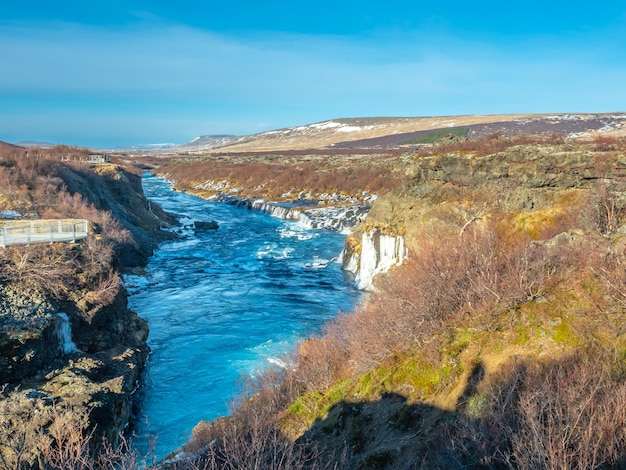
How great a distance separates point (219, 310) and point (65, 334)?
9562 millimetres

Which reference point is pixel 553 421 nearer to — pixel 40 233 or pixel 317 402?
pixel 317 402

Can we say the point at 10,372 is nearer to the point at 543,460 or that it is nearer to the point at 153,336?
A: the point at 153,336

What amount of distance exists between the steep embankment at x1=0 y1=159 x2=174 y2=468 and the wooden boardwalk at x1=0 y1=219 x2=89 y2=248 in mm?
441

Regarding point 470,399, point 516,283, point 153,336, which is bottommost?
point 153,336

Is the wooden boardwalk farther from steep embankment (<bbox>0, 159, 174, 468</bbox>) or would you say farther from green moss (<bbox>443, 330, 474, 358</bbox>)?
green moss (<bbox>443, 330, 474, 358</bbox>)

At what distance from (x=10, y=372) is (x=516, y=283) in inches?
550

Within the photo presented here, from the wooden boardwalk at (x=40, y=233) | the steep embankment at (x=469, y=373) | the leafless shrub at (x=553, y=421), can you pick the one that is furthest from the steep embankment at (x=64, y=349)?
the leafless shrub at (x=553, y=421)

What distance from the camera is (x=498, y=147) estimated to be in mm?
24578

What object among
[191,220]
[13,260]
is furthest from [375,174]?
[13,260]

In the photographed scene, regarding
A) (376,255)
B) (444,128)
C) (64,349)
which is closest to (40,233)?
(64,349)

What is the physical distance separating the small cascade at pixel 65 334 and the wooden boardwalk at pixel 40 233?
16.4 feet

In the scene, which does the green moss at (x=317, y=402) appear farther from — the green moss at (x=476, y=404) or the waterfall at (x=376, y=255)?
the waterfall at (x=376, y=255)

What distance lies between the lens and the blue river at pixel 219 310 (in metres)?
16.5

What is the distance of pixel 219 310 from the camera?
81.1 ft
